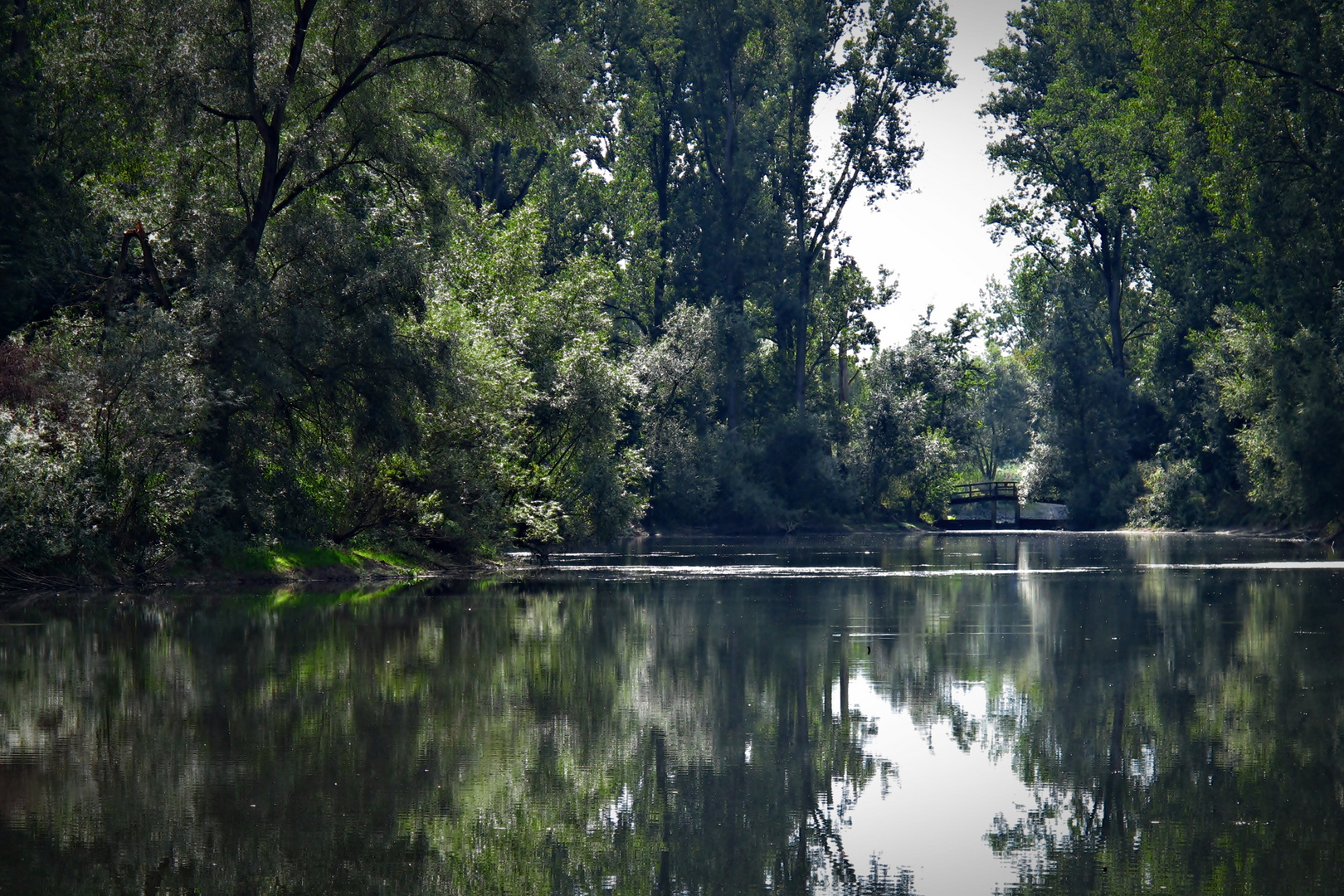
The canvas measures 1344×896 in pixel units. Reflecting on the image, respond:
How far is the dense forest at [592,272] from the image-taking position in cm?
2927

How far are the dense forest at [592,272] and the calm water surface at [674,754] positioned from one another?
9.69 meters

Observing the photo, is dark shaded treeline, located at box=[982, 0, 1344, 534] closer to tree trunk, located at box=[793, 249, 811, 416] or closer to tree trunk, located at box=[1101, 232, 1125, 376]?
tree trunk, located at box=[1101, 232, 1125, 376]

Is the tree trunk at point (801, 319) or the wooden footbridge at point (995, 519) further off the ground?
the tree trunk at point (801, 319)

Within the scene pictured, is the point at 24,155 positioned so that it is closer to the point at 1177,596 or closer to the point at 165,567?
the point at 165,567

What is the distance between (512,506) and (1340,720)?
27.8 meters

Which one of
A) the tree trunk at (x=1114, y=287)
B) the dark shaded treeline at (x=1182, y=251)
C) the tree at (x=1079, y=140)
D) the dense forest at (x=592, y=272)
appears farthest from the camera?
the tree trunk at (x=1114, y=287)

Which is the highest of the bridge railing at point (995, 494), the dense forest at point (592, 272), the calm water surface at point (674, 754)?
the dense forest at point (592, 272)


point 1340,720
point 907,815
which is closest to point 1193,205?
point 1340,720

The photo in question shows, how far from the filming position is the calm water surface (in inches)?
282

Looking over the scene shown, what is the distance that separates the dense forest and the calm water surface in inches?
381

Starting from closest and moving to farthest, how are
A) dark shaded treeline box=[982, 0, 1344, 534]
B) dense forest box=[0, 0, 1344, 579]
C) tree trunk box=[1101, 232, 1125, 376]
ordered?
dense forest box=[0, 0, 1344, 579], dark shaded treeline box=[982, 0, 1344, 534], tree trunk box=[1101, 232, 1125, 376]

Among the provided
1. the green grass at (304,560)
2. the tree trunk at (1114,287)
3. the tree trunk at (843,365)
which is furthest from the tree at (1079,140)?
the green grass at (304,560)

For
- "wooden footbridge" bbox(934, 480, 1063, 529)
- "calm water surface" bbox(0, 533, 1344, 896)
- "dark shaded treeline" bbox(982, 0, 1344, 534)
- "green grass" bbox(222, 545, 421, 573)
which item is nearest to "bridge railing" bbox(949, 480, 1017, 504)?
"wooden footbridge" bbox(934, 480, 1063, 529)

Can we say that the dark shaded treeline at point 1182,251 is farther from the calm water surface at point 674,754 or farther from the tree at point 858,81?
the calm water surface at point 674,754
